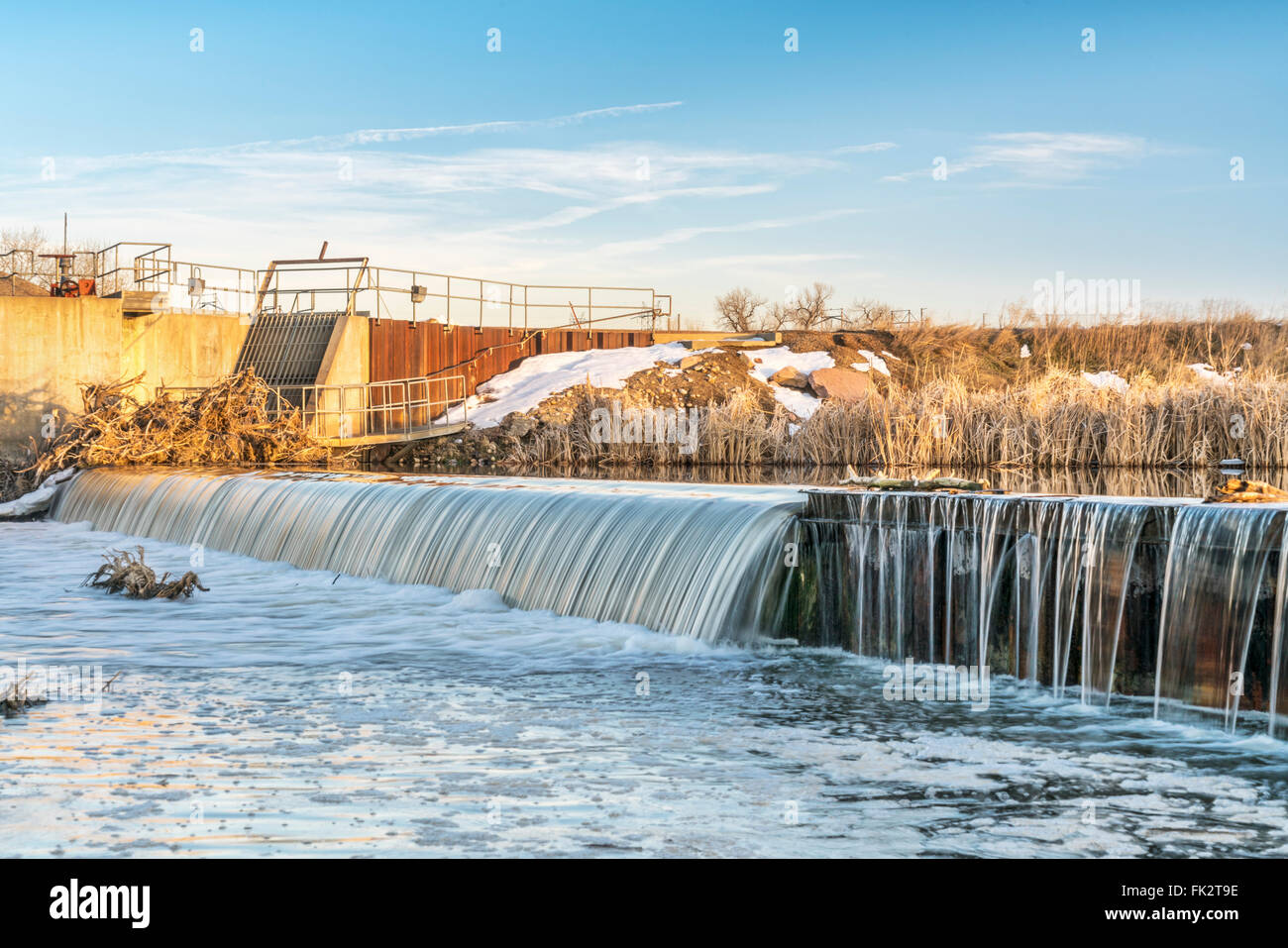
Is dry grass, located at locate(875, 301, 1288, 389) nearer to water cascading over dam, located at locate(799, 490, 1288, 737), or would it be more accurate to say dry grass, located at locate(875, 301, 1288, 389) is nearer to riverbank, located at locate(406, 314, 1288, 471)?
riverbank, located at locate(406, 314, 1288, 471)

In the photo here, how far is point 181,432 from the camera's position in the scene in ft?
78.9

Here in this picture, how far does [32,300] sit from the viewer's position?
86.3 ft

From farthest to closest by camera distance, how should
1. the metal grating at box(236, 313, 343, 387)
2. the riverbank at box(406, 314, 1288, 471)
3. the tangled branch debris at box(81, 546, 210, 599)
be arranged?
the metal grating at box(236, 313, 343, 387), the riverbank at box(406, 314, 1288, 471), the tangled branch debris at box(81, 546, 210, 599)

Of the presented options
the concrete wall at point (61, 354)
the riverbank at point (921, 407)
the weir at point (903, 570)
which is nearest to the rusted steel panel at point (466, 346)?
the riverbank at point (921, 407)

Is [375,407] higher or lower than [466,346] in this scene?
lower

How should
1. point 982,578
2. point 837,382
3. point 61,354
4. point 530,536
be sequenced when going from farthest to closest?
point 837,382
point 61,354
point 530,536
point 982,578

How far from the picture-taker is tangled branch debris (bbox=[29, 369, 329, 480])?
77.7 ft

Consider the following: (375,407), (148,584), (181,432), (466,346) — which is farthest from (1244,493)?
(466,346)

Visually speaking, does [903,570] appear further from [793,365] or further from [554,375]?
[793,365]

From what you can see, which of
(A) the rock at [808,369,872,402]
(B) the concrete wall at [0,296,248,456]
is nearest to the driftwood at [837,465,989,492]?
(B) the concrete wall at [0,296,248,456]

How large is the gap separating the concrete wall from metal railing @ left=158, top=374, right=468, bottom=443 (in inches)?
46.1

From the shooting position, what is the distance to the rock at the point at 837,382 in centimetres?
3412

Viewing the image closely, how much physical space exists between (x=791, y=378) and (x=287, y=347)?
1387cm

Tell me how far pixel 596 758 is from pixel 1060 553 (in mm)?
3997
